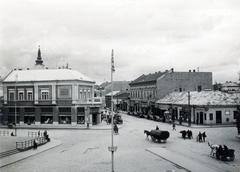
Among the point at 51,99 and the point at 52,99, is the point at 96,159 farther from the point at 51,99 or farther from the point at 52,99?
the point at 51,99

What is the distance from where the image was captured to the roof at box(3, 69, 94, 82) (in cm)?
5594

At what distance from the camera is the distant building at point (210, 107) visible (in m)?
49.3

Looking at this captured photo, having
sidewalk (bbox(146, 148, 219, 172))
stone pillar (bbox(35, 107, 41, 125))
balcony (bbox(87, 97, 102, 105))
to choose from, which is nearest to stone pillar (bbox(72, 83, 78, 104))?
balcony (bbox(87, 97, 102, 105))

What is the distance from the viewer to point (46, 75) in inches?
2276

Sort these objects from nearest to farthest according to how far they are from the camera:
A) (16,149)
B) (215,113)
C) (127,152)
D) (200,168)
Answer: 1. (200,168)
2. (127,152)
3. (16,149)
4. (215,113)

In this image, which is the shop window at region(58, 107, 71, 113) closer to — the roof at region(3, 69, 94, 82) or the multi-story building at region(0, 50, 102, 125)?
the multi-story building at region(0, 50, 102, 125)

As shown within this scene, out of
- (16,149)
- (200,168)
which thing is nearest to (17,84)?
(16,149)

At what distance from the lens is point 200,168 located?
1994cm

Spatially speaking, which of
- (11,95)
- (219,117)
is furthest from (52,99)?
(219,117)

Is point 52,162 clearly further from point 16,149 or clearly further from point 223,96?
point 223,96

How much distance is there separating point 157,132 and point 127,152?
6.03 m

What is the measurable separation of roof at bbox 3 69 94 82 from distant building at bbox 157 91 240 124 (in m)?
18.5

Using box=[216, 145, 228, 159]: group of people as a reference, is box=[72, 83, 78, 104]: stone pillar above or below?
above

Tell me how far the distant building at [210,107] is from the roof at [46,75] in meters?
18.5
